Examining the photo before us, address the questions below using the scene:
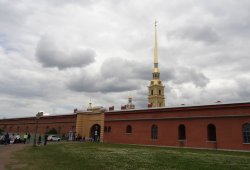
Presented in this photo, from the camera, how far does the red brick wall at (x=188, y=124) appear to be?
32844 millimetres

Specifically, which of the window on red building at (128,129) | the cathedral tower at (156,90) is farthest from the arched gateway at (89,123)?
the cathedral tower at (156,90)

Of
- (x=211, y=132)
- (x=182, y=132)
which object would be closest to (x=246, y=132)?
(x=211, y=132)

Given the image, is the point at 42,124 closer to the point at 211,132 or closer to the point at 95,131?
the point at 95,131

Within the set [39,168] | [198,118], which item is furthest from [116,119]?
[39,168]

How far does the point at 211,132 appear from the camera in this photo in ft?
Result: 116

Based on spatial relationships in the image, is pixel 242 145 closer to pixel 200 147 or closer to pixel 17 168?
pixel 200 147

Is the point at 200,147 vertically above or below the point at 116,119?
below

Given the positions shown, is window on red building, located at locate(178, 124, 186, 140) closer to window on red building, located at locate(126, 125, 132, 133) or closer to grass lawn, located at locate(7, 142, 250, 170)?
window on red building, located at locate(126, 125, 132, 133)

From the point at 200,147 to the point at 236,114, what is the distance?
6.33 meters

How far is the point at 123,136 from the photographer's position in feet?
150

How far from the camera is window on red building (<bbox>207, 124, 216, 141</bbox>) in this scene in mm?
35062

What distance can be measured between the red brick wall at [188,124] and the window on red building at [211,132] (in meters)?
0.43

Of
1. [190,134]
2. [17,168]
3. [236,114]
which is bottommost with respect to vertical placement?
[17,168]

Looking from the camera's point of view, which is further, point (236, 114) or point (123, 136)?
point (123, 136)
